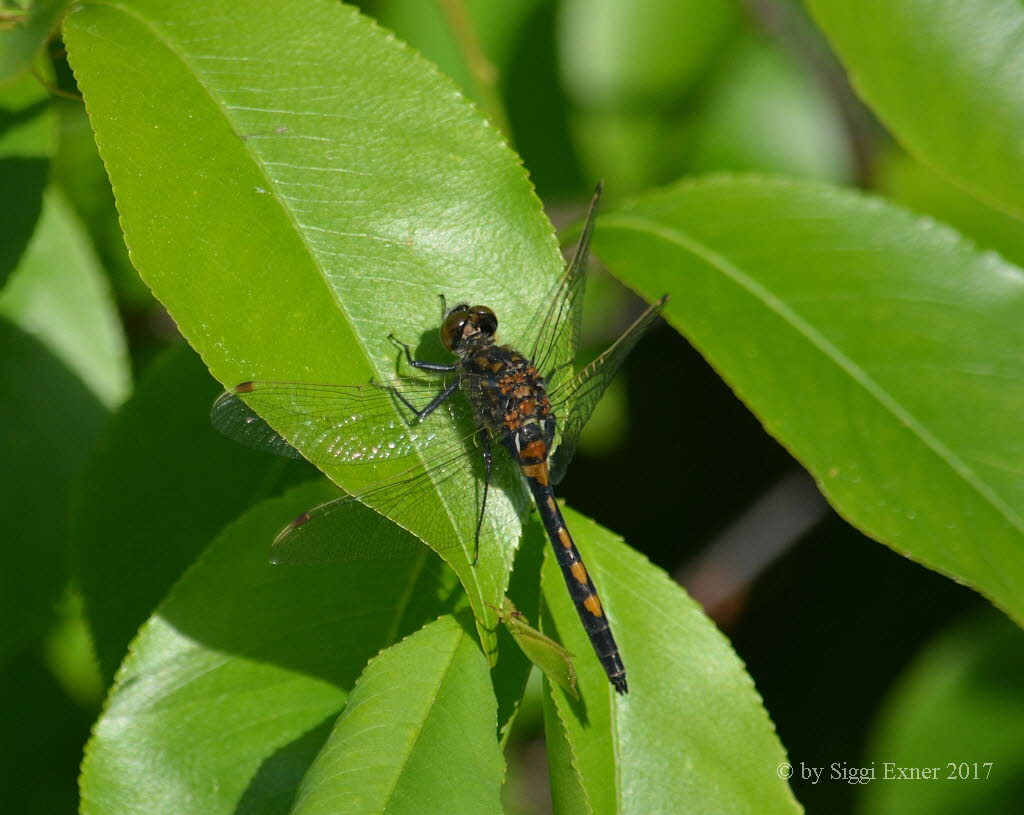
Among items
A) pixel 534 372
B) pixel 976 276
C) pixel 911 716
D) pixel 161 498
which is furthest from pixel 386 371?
pixel 911 716

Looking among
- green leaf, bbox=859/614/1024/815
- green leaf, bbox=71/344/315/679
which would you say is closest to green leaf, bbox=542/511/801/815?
green leaf, bbox=71/344/315/679

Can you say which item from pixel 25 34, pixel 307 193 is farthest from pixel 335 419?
pixel 25 34

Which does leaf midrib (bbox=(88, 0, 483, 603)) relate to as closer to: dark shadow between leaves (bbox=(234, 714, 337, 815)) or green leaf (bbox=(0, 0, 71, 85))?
green leaf (bbox=(0, 0, 71, 85))

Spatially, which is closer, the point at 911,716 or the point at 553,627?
the point at 553,627

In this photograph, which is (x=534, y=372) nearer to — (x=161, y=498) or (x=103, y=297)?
(x=161, y=498)

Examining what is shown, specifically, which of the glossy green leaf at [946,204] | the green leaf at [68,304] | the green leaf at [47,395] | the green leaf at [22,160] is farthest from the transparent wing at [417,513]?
the glossy green leaf at [946,204]

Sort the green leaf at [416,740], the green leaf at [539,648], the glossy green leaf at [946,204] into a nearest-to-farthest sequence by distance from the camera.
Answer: the green leaf at [416,740]
the green leaf at [539,648]
the glossy green leaf at [946,204]

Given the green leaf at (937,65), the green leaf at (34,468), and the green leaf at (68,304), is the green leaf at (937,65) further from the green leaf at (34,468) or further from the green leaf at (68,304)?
the green leaf at (34,468)
